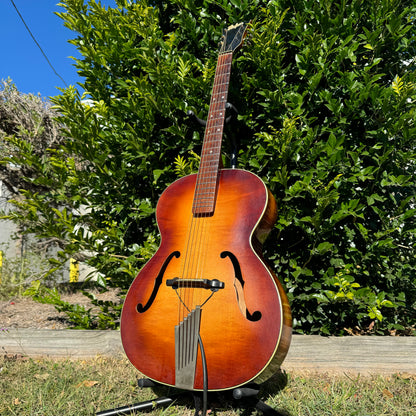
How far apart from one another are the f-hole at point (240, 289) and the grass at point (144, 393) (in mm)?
525

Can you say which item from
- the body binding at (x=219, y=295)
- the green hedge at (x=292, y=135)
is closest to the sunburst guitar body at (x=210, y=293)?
the body binding at (x=219, y=295)

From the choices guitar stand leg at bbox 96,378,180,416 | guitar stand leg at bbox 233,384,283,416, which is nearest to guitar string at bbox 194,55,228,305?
guitar stand leg at bbox 233,384,283,416

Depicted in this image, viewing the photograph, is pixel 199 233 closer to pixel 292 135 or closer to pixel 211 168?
pixel 211 168

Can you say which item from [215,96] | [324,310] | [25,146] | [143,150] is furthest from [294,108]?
[25,146]

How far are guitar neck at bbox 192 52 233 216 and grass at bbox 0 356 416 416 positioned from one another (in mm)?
1006

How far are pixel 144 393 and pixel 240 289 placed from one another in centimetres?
86

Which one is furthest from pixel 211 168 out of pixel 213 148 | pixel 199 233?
pixel 199 233

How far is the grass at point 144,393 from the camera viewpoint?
1501 mm

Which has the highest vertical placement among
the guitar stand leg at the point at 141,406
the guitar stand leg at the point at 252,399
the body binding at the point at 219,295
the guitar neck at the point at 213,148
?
the guitar neck at the point at 213,148

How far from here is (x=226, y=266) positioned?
144 cm

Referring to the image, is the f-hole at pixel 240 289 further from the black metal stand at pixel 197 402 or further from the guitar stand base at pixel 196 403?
the guitar stand base at pixel 196 403

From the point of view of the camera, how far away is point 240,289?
4.52 feet

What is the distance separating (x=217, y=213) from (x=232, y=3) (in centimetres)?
151

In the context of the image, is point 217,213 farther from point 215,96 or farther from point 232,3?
point 232,3
